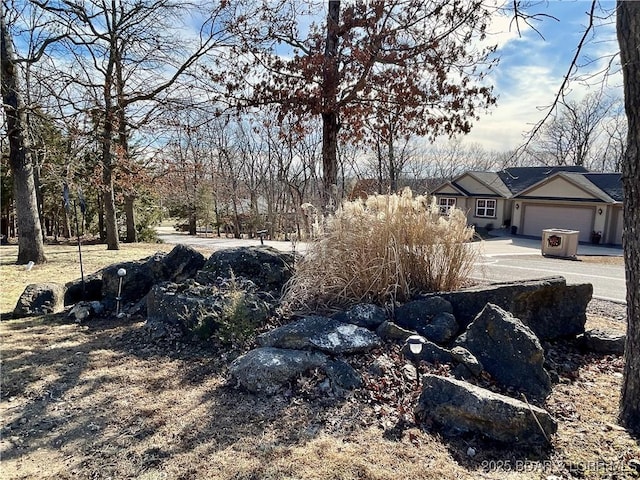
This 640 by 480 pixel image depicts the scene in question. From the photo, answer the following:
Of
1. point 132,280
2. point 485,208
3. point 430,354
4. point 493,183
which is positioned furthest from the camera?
point 485,208

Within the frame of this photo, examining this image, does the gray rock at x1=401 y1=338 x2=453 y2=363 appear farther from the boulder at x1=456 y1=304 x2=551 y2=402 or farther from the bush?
the bush

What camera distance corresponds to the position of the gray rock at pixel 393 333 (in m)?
3.19

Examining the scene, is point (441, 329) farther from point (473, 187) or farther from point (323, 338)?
point (473, 187)

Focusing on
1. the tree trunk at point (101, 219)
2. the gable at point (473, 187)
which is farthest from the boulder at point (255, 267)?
the gable at point (473, 187)

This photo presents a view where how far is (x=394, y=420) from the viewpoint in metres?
2.34

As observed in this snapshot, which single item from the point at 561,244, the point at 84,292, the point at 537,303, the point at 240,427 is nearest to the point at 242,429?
the point at 240,427

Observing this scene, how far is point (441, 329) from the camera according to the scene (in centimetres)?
323

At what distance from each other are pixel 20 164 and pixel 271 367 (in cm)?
813

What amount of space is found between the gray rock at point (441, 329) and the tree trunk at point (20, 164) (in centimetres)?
822

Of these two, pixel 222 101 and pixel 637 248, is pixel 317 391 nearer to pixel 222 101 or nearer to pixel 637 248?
pixel 637 248

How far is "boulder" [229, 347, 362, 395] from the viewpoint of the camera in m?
2.67

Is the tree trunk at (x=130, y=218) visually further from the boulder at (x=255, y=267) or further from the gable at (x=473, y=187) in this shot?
the gable at (x=473, y=187)

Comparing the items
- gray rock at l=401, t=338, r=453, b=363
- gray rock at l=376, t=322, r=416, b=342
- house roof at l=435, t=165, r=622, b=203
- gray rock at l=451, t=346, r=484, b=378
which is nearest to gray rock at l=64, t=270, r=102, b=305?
gray rock at l=376, t=322, r=416, b=342

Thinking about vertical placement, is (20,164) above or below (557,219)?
above
